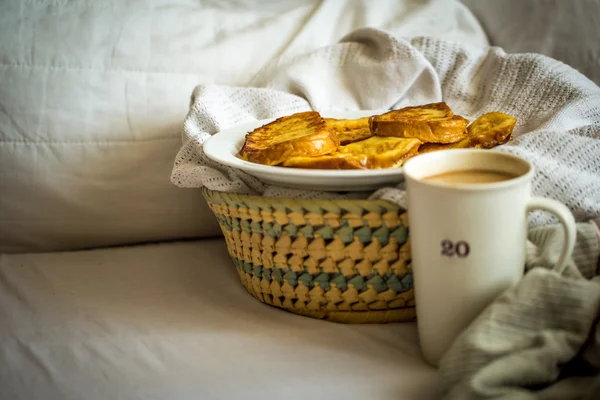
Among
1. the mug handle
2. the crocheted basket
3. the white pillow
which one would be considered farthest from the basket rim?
the white pillow

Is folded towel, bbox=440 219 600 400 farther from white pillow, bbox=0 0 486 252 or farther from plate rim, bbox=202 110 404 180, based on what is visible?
white pillow, bbox=0 0 486 252

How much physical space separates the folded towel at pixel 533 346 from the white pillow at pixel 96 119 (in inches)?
17.2

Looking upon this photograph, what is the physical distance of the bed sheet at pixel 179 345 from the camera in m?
0.52

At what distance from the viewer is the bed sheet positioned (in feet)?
1.71

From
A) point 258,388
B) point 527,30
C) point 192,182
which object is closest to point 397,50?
point 527,30

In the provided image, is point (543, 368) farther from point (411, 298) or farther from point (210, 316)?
point (210, 316)

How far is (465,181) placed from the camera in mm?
502

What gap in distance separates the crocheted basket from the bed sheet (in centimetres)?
2

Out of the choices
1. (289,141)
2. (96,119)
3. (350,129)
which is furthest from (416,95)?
(96,119)

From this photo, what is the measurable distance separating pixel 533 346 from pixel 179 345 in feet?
0.99

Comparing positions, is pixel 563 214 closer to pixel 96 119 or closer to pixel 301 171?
pixel 301 171

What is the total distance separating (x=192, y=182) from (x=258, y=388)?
9.3 inches

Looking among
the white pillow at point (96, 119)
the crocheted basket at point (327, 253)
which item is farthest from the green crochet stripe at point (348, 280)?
the white pillow at point (96, 119)

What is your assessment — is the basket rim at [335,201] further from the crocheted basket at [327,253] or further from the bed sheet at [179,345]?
the bed sheet at [179,345]
